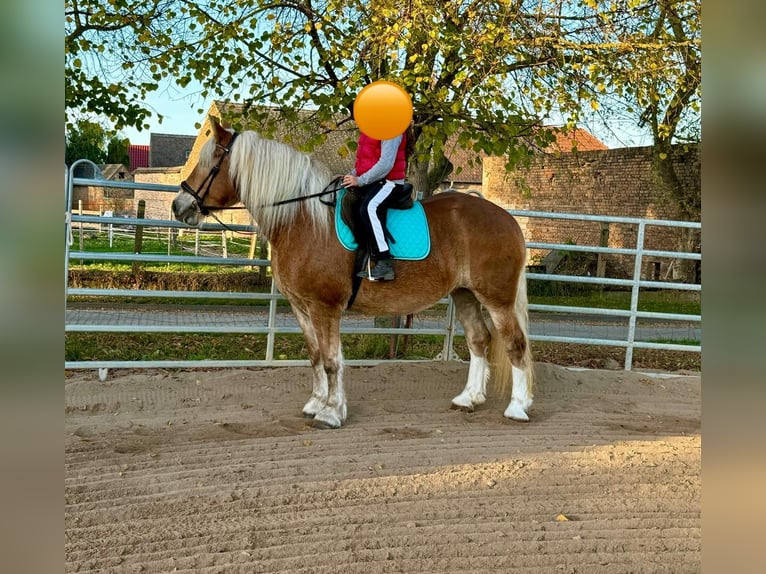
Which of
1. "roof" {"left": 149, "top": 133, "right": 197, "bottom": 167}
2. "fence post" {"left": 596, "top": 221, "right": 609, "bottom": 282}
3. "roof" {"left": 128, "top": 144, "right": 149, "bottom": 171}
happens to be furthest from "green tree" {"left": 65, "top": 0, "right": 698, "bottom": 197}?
"roof" {"left": 128, "top": 144, "right": 149, "bottom": 171}

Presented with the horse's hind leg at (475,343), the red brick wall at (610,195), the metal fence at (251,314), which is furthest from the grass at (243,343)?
the red brick wall at (610,195)

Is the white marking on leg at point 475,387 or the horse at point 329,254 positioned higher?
the horse at point 329,254

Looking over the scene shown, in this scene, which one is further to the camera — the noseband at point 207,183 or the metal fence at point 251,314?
the metal fence at point 251,314

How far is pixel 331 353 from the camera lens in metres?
5.07

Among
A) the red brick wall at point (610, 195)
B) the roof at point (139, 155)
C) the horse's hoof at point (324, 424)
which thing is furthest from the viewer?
the roof at point (139, 155)

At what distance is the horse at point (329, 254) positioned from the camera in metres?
4.98

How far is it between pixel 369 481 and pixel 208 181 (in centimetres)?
267

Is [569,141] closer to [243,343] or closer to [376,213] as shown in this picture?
[243,343]

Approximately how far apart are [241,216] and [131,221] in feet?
63.2

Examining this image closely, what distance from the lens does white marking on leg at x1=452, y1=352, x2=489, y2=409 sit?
18.3ft

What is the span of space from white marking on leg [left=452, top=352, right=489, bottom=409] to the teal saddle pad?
47.4 inches

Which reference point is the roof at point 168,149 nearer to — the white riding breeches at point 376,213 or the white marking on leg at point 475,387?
the white marking on leg at point 475,387

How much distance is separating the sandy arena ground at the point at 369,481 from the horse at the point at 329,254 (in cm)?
50
